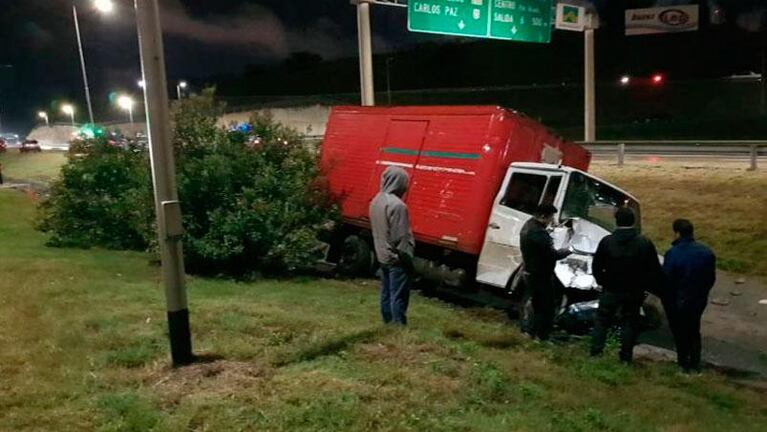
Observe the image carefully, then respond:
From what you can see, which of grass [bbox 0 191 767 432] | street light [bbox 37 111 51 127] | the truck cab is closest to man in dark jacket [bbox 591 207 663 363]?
grass [bbox 0 191 767 432]

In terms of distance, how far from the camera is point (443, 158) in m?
10.0

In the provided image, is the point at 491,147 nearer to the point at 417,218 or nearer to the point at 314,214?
the point at 417,218

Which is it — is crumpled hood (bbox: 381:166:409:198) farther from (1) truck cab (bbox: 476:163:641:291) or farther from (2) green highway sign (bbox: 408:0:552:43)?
(2) green highway sign (bbox: 408:0:552:43)

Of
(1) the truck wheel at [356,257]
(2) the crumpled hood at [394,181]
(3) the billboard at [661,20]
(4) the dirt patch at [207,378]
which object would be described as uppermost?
(3) the billboard at [661,20]

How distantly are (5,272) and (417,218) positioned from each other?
5.59 m

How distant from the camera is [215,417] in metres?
4.21

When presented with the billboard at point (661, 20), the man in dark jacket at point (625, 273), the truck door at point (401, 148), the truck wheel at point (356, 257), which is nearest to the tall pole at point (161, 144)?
the man in dark jacket at point (625, 273)

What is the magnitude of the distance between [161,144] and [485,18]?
46.4 feet

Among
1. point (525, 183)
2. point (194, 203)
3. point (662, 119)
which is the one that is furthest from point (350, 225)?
point (662, 119)

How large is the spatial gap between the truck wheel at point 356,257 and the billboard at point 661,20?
28.0 meters

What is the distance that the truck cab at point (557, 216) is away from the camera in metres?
8.20

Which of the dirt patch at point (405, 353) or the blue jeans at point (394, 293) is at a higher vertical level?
the blue jeans at point (394, 293)

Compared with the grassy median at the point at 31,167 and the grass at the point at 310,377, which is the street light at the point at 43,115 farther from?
the grass at the point at 310,377

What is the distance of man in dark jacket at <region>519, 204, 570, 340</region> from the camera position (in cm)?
689
